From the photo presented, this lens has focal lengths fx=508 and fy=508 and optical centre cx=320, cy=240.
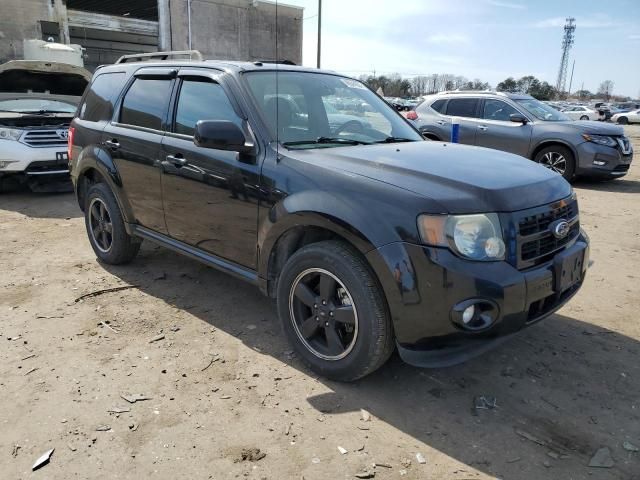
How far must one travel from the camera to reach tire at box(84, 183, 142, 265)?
4.69m

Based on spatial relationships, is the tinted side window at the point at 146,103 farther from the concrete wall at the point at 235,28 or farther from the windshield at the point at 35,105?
the concrete wall at the point at 235,28

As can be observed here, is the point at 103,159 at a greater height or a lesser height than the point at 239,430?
greater

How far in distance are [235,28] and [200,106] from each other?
40.2 meters

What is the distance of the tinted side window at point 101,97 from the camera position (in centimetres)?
470

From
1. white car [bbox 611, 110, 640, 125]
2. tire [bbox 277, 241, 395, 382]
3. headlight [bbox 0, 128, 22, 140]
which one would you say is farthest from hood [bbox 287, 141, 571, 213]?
white car [bbox 611, 110, 640, 125]

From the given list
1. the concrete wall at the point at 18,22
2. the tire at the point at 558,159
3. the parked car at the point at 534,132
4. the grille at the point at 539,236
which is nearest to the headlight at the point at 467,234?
the grille at the point at 539,236

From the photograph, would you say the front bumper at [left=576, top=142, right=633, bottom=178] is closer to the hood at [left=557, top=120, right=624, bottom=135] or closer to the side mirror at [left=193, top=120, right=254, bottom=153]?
the hood at [left=557, top=120, right=624, bottom=135]

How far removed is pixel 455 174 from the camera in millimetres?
2830

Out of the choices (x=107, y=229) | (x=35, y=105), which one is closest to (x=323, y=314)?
(x=107, y=229)

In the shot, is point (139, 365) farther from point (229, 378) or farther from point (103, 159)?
point (103, 159)

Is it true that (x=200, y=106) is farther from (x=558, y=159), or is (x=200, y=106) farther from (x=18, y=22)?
(x=18, y=22)

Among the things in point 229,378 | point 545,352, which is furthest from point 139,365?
point 545,352

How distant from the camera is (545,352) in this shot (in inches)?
135

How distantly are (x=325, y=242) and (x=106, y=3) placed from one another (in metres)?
40.2
